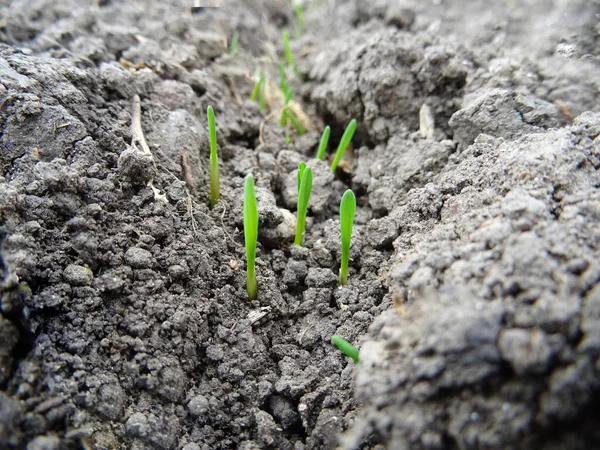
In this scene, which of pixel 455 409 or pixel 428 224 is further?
pixel 428 224

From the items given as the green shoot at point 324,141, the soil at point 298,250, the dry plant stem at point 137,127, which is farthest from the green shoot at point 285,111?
the dry plant stem at point 137,127

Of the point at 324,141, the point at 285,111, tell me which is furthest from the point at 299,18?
the point at 324,141

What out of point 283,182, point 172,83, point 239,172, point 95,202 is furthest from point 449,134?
point 95,202

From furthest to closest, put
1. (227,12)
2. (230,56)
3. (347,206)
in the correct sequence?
(227,12) < (230,56) < (347,206)

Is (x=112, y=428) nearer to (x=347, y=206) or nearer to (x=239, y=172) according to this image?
(x=347, y=206)

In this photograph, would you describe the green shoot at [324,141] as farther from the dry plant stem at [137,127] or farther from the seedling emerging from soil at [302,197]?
the dry plant stem at [137,127]

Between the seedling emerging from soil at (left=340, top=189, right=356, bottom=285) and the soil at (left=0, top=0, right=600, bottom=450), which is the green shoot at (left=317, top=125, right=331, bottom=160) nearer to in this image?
the soil at (left=0, top=0, right=600, bottom=450)
